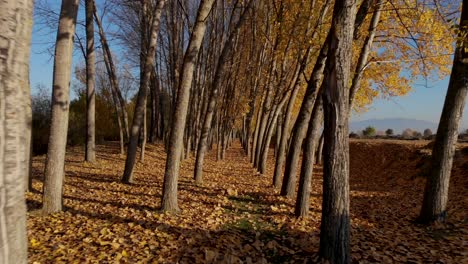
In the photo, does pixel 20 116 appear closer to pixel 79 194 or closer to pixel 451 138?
pixel 79 194

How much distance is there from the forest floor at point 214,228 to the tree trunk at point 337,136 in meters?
0.54

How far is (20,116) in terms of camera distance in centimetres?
194

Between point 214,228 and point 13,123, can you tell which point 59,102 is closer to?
point 214,228

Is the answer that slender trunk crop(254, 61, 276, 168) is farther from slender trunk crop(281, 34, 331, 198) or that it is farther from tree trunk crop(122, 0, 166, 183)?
tree trunk crop(122, 0, 166, 183)

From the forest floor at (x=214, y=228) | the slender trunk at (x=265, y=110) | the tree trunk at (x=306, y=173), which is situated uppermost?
the slender trunk at (x=265, y=110)

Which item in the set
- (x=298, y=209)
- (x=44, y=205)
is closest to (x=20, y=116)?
(x=44, y=205)

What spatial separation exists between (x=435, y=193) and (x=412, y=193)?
5.07 metres

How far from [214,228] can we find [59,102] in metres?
3.61

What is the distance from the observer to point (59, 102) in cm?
589

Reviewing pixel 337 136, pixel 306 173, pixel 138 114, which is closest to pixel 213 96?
pixel 138 114

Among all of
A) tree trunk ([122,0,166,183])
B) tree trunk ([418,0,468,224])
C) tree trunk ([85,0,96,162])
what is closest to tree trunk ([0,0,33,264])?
tree trunk ([418,0,468,224])

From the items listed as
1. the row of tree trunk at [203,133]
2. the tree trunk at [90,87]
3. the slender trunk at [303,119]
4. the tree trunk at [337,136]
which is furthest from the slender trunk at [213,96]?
the tree trunk at [337,136]

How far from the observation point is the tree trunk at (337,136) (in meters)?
4.30

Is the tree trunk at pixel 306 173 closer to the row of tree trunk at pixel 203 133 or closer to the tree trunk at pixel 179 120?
the row of tree trunk at pixel 203 133
